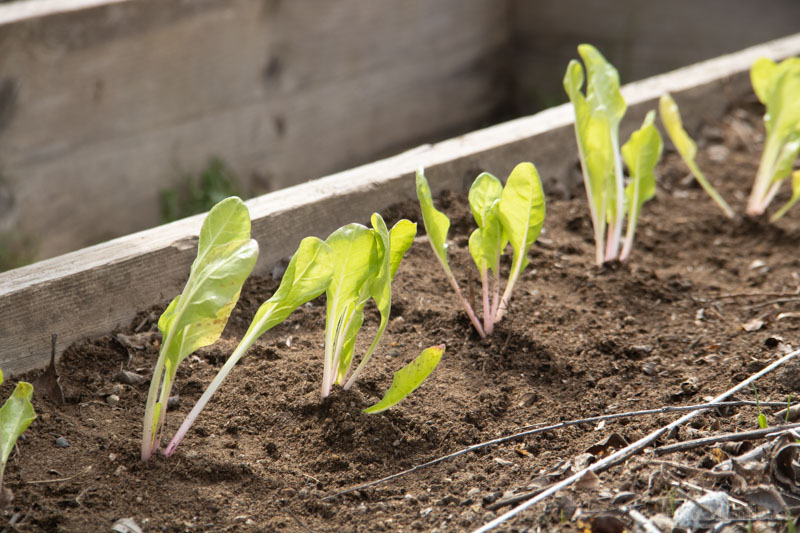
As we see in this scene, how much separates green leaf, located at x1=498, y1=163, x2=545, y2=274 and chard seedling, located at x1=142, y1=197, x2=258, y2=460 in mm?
530

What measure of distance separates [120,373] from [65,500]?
336 mm

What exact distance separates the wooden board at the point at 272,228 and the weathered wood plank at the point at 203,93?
1172mm

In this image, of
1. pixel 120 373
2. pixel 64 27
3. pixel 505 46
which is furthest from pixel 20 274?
pixel 505 46

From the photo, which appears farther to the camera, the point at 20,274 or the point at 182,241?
the point at 182,241

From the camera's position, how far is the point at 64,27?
258 cm

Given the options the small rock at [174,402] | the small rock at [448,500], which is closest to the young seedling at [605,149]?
the small rock at [448,500]

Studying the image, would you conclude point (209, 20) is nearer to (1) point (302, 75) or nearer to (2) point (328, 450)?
(1) point (302, 75)

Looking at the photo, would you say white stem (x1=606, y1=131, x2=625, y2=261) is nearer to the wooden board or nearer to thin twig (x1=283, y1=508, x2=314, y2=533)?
the wooden board

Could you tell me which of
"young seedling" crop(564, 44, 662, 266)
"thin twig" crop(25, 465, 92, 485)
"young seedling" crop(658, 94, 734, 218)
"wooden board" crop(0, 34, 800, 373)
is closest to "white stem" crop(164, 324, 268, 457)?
"thin twig" crop(25, 465, 92, 485)

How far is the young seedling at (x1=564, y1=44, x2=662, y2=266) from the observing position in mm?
1791

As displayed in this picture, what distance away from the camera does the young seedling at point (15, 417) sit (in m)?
1.14

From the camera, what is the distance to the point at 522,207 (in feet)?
5.08

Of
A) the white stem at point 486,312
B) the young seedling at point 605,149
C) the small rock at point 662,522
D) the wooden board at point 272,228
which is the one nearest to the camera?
the small rock at point 662,522

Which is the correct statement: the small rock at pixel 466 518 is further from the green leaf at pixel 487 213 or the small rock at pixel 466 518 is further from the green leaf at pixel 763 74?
the green leaf at pixel 763 74
